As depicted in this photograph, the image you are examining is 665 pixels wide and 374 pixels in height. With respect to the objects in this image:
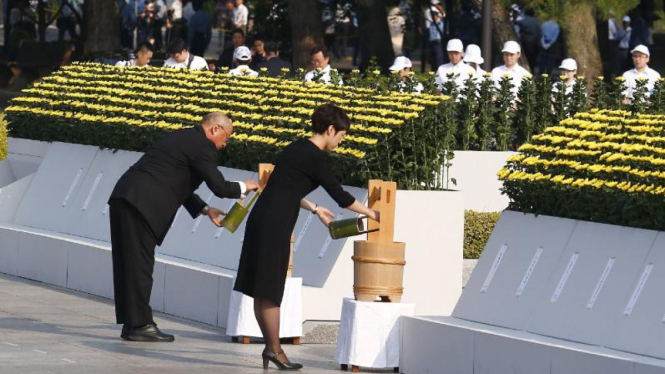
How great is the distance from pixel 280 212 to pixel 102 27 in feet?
73.5

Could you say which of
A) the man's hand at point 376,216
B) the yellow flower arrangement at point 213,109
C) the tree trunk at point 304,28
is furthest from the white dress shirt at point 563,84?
the tree trunk at point 304,28

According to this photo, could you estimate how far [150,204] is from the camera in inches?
477

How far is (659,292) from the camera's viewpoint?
10016mm

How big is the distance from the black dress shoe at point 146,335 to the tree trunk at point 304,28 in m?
16.2

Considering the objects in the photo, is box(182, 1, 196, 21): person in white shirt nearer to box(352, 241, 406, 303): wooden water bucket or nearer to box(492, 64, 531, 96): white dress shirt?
box(492, 64, 531, 96): white dress shirt

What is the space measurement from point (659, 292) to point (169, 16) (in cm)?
3074

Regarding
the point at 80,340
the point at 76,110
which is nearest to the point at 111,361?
the point at 80,340

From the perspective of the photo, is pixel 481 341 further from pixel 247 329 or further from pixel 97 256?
pixel 97 256

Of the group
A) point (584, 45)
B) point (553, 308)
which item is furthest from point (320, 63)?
point (553, 308)

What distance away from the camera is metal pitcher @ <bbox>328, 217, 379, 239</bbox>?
10.8 metres

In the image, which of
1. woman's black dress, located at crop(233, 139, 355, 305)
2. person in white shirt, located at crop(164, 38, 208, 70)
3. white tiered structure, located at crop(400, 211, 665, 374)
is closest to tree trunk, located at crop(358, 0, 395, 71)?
person in white shirt, located at crop(164, 38, 208, 70)

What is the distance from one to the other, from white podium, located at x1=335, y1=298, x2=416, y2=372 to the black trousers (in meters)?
1.78

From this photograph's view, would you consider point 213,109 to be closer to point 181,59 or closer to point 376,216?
point 181,59

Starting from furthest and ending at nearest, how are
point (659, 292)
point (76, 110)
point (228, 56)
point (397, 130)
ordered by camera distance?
point (228, 56) → point (76, 110) → point (397, 130) → point (659, 292)
